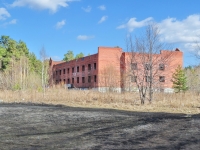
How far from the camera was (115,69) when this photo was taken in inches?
1454

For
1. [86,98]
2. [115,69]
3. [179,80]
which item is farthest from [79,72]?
[86,98]

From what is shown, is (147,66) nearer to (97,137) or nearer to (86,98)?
(86,98)

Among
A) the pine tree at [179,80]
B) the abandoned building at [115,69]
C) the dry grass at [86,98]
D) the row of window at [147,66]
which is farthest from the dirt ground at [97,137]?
the pine tree at [179,80]

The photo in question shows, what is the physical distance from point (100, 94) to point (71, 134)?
13.0m

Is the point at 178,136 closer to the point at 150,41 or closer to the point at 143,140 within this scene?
the point at 143,140

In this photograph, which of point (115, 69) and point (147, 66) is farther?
point (115, 69)

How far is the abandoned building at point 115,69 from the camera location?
16547mm

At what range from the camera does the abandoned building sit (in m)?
16.5

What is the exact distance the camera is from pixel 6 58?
40.0m

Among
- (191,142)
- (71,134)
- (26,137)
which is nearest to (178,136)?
(191,142)

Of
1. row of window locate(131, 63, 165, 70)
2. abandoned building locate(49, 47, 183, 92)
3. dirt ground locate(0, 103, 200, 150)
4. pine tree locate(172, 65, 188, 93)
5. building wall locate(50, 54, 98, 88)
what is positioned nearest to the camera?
dirt ground locate(0, 103, 200, 150)

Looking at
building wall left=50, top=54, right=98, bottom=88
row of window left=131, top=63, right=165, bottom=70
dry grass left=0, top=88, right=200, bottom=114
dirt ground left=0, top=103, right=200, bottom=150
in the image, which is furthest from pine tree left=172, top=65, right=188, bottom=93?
dirt ground left=0, top=103, right=200, bottom=150

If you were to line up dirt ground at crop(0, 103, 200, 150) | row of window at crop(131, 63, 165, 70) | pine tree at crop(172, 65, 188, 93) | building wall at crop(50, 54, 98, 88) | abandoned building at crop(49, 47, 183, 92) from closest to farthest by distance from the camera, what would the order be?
1. dirt ground at crop(0, 103, 200, 150)
2. row of window at crop(131, 63, 165, 70)
3. abandoned building at crop(49, 47, 183, 92)
4. pine tree at crop(172, 65, 188, 93)
5. building wall at crop(50, 54, 98, 88)

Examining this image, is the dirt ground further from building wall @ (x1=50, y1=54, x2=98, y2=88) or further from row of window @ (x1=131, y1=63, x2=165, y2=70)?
building wall @ (x1=50, y1=54, x2=98, y2=88)
